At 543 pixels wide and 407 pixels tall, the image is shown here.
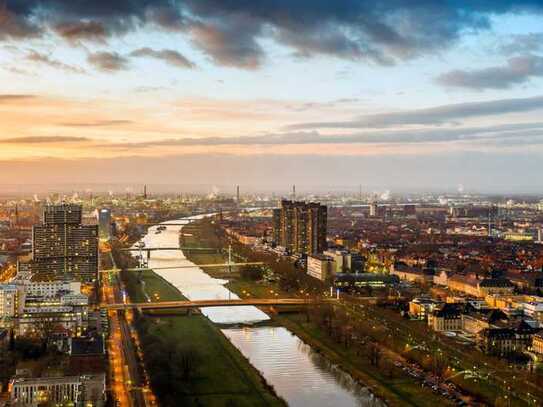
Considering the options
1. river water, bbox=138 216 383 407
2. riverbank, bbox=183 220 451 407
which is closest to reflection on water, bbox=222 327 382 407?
river water, bbox=138 216 383 407

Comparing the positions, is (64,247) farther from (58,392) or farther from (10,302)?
(58,392)

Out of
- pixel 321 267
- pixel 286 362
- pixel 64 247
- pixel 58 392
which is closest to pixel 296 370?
pixel 286 362

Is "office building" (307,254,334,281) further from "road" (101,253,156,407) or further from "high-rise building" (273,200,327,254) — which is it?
"road" (101,253,156,407)

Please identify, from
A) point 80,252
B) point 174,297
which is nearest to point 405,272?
point 174,297

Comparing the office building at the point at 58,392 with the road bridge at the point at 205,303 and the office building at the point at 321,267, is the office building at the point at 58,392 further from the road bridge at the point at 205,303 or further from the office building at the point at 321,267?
the office building at the point at 321,267

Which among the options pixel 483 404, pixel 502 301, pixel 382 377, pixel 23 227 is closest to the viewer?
pixel 483 404

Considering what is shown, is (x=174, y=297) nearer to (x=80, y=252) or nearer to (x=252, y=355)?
(x=80, y=252)

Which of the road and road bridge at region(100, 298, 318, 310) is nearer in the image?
the road
